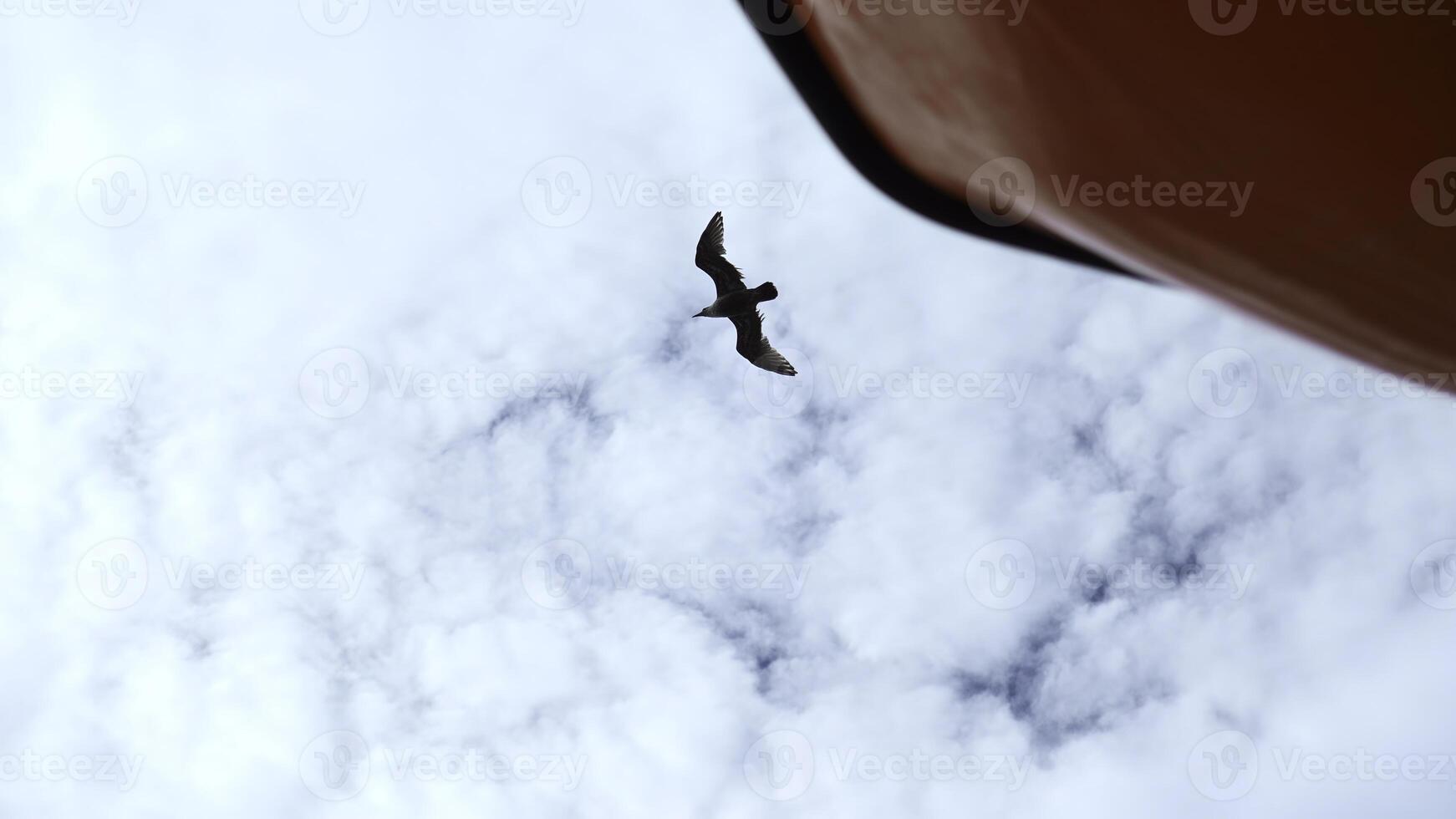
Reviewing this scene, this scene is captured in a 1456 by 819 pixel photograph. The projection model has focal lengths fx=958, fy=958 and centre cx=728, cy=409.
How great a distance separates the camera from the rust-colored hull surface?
102 centimetres

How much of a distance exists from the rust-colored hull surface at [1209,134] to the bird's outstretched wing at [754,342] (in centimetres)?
1194

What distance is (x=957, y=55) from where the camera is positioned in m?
1.28

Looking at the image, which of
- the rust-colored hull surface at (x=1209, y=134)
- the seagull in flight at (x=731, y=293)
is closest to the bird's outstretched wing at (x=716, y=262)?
the seagull in flight at (x=731, y=293)

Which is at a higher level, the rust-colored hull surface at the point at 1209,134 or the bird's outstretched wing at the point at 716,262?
the rust-colored hull surface at the point at 1209,134

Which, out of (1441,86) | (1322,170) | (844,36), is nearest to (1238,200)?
(1322,170)

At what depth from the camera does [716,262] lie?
13.1m

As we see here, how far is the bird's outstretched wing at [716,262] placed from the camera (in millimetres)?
13047

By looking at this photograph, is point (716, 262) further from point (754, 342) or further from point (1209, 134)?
point (1209, 134)

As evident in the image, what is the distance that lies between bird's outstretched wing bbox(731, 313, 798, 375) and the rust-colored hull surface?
39.2ft

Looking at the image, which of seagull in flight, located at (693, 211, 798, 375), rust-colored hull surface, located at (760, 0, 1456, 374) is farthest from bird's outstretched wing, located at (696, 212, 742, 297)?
rust-colored hull surface, located at (760, 0, 1456, 374)

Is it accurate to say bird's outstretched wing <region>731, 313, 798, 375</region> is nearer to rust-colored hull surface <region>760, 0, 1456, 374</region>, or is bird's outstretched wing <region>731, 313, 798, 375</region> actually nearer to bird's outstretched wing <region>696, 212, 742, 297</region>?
bird's outstretched wing <region>696, 212, 742, 297</region>

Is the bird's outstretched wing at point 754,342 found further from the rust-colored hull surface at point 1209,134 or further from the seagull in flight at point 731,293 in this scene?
the rust-colored hull surface at point 1209,134

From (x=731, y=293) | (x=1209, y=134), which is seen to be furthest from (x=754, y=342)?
(x=1209, y=134)

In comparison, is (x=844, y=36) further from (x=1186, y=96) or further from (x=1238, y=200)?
(x=1238, y=200)
